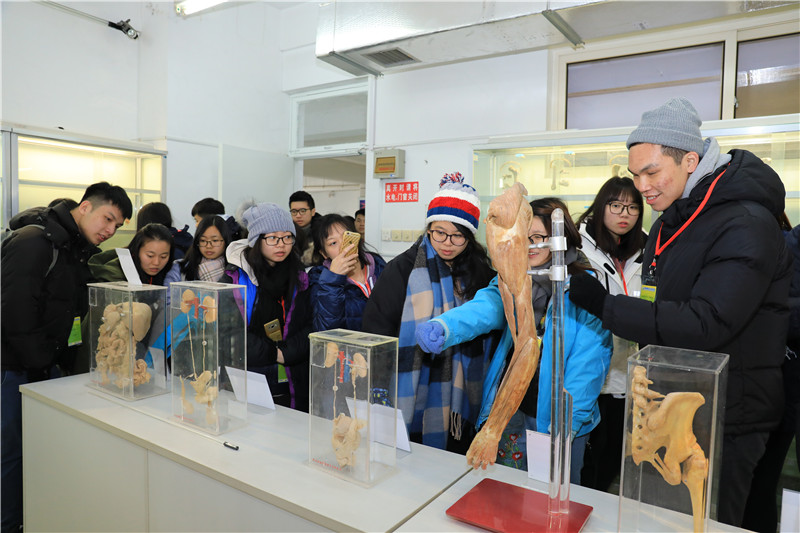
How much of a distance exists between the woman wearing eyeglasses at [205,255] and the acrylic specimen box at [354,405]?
1.27 metres

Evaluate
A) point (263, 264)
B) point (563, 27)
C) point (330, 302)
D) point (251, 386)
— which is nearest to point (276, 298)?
point (263, 264)

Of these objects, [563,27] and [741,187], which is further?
[563,27]

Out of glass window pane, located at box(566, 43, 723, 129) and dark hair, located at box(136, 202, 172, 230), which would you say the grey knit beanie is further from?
dark hair, located at box(136, 202, 172, 230)

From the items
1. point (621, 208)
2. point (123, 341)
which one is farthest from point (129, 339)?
point (621, 208)

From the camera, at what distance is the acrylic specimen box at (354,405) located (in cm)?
119

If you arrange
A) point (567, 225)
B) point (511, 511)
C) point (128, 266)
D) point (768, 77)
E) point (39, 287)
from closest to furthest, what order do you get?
point (511, 511) < point (567, 225) < point (128, 266) < point (39, 287) < point (768, 77)

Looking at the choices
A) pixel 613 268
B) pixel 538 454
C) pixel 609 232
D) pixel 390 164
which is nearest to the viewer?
pixel 538 454

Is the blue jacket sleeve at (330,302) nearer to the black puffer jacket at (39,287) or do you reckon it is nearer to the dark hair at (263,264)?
the dark hair at (263,264)

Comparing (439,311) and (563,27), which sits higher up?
(563,27)

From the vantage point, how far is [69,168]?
Result: 12.8 feet

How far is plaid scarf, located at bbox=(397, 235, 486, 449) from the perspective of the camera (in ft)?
5.38

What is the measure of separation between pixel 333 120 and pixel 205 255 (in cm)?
332

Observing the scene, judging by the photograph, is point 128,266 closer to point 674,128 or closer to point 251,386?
point 251,386

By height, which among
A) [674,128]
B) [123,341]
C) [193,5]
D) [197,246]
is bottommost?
[123,341]
